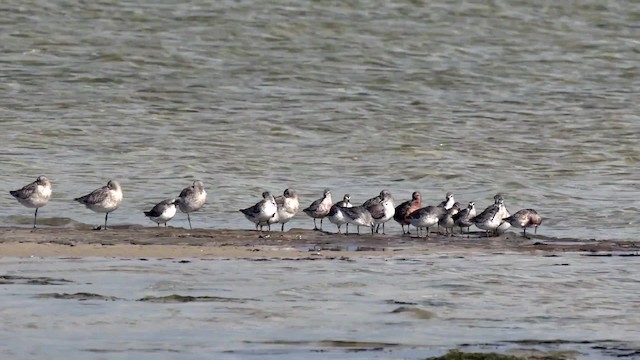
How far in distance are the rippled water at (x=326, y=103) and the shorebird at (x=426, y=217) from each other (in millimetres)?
1448

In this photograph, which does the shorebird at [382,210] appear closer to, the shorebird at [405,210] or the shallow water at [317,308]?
the shorebird at [405,210]

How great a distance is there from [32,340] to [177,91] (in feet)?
60.1

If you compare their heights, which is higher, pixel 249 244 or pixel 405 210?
pixel 405 210

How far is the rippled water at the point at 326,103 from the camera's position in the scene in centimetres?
1975

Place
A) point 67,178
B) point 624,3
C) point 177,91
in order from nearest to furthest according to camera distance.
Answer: point 67,178
point 177,91
point 624,3

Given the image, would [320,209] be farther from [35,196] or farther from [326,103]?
[326,103]

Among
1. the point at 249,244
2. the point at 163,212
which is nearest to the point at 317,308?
the point at 249,244

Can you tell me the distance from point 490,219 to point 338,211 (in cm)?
155

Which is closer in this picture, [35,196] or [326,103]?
[35,196]

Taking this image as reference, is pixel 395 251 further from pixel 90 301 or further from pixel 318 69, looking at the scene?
pixel 318 69

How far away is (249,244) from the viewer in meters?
14.9

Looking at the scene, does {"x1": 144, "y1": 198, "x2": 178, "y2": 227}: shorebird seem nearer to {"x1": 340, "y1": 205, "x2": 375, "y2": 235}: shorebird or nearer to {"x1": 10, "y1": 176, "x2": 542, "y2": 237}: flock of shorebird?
{"x1": 10, "y1": 176, "x2": 542, "y2": 237}: flock of shorebird

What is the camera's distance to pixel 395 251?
1460 cm

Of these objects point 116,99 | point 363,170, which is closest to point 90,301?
point 363,170
